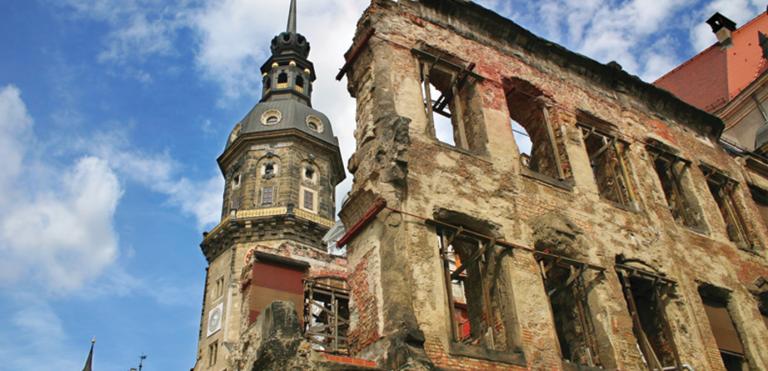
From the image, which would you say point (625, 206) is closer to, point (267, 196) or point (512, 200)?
point (512, 200)

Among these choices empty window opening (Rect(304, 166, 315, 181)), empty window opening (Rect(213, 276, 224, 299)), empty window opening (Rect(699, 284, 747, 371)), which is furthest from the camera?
empty window opening (Rect(304, 166, 315, 181))

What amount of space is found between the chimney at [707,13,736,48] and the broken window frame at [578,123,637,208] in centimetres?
1909

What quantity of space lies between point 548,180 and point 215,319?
20633 millimetres

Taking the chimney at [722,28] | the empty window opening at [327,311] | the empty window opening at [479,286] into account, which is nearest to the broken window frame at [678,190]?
the empty window opening at [479,286]

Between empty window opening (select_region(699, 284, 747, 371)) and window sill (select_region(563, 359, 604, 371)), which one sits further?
empty window opening (select_region(699, 284, 747, 371))

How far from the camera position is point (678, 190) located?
44.9 ft

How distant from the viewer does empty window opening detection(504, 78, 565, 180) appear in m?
11.7

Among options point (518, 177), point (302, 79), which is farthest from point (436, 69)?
point (302, 79)

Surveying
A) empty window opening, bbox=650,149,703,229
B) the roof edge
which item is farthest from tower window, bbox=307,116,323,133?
empty window opening, bbox=650,149,703,229

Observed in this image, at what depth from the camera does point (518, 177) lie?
10320 millimetres

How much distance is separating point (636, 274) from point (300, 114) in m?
27.2

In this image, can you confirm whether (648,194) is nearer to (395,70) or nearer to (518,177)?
(518,177)

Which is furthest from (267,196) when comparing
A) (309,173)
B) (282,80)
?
(282,80)

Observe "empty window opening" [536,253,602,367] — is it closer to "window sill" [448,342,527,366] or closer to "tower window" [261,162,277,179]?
"window sill" [448,342,527,366]
